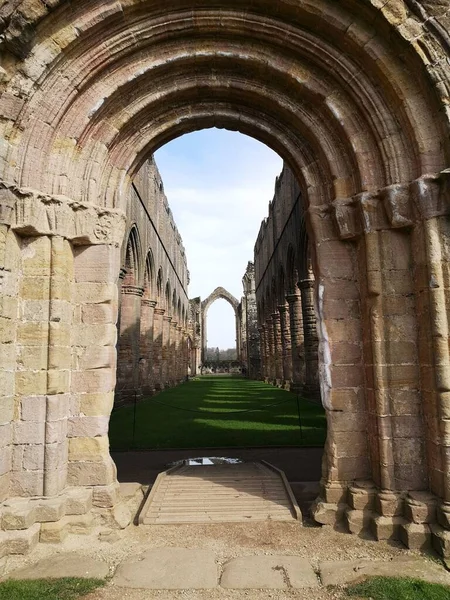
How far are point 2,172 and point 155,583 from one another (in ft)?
12.5

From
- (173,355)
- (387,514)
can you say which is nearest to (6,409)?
(387,514)

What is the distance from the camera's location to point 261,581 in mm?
3404

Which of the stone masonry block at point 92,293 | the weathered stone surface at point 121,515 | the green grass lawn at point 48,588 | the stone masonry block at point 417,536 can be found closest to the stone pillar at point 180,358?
the weathered stone surface at point 121,515

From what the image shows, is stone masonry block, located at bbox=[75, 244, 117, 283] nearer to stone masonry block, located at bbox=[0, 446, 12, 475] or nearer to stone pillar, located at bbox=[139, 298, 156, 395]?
stone masonry block, located at bbox=[0, 446, 12, 475]

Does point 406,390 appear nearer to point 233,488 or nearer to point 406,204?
point 406,204

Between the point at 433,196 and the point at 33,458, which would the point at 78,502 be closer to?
the point at 33,458

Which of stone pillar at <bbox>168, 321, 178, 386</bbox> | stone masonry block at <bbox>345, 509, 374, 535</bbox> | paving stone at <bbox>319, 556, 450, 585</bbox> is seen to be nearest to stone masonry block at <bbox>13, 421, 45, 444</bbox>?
paving stone at <bbox>319, 556, 450, 585</bbox>

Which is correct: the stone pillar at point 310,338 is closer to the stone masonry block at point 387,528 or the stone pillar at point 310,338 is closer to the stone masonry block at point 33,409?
the stone masonry block at point 387,528

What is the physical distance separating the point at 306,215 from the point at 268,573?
11.8ft

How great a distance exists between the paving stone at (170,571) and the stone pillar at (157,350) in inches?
659

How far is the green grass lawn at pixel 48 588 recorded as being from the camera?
315 centimetres

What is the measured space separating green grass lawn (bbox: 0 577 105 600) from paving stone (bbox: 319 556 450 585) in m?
1.80

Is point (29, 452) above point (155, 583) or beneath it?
above

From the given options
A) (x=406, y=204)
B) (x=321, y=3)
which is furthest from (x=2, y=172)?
(x=406, y=204)
